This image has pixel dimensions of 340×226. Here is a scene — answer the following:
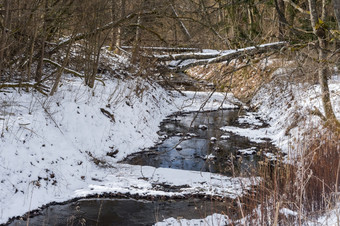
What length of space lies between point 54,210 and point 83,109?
357 centimetres

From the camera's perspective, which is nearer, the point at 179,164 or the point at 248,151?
the point at 179,164

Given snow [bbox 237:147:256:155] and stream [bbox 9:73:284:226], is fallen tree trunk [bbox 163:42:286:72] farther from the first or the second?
snow [bbox 237:147:256:155]

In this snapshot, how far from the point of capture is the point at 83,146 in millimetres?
7570

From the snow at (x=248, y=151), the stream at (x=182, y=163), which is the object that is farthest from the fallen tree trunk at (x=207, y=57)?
the snow at (x=248, y=151)

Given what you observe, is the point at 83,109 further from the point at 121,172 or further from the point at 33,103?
the point at 121,172

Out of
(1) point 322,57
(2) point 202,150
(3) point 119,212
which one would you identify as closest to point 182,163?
(2) point 202,150

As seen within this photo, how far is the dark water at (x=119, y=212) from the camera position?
4.93 meters

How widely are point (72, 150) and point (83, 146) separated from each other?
0.50m

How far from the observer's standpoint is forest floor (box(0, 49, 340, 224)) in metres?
5.50

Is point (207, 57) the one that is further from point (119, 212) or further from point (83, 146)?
point (83, 146)

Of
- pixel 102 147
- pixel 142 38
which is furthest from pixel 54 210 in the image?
pixel 142 38

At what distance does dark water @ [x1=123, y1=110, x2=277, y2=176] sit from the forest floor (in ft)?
1.21

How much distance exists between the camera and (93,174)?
679cm

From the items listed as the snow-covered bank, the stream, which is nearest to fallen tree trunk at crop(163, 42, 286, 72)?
the snow-covered bank
